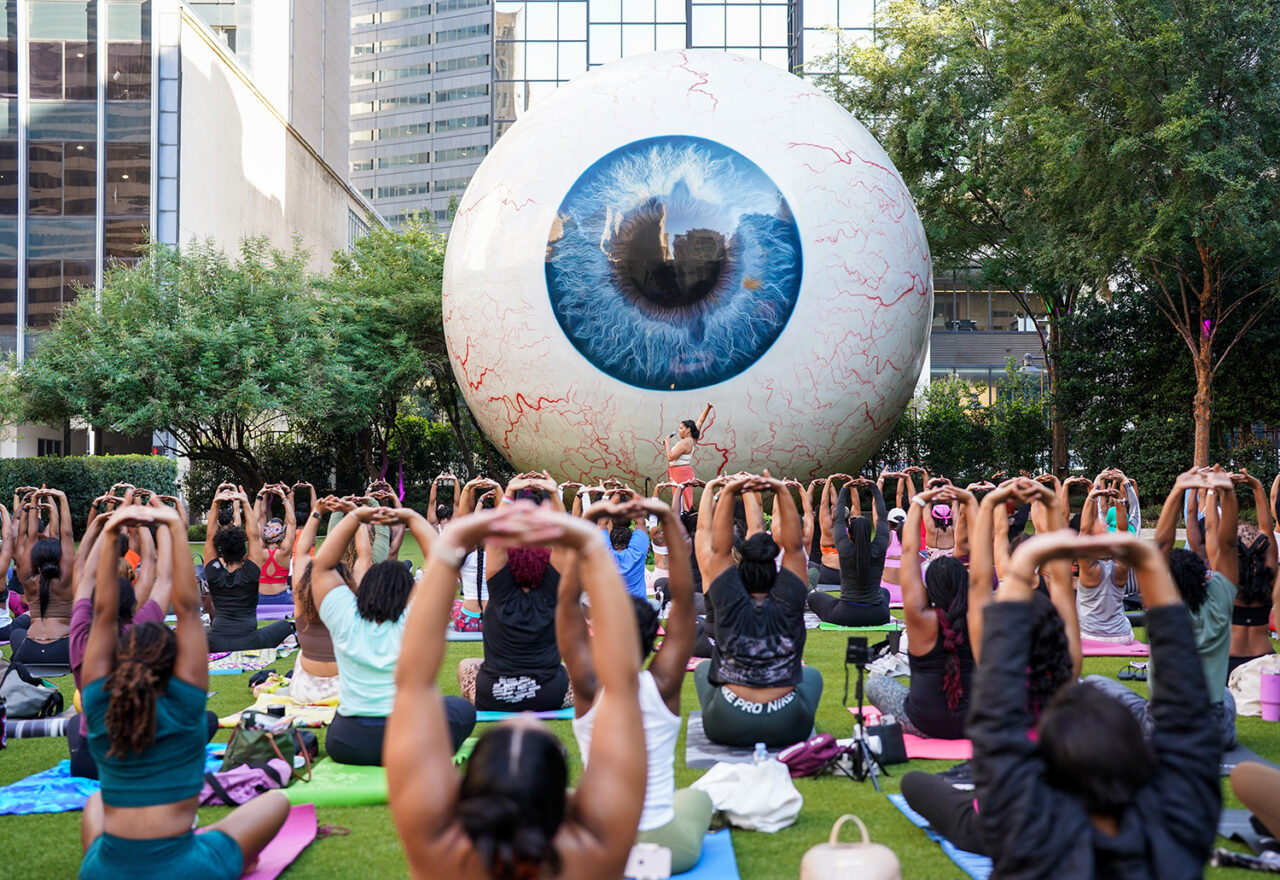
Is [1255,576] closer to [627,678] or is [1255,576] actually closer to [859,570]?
[859,570]

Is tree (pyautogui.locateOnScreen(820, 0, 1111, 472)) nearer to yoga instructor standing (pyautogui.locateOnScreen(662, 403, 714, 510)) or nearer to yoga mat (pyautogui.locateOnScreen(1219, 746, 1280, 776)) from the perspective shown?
yoga instructor standing (pyautogui.locateOnScreen(662, 403, 714, 510))

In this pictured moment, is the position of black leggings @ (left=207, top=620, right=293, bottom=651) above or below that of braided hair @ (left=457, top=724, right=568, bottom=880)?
below

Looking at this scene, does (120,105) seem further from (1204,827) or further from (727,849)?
(1204,827)

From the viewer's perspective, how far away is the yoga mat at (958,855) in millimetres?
4309

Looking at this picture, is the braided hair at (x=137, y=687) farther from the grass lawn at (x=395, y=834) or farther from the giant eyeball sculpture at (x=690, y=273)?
the giant eyeball sculpture at (x=690, y=273)

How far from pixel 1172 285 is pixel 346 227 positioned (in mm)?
34038

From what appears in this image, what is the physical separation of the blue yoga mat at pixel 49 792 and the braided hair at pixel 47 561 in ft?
7.87

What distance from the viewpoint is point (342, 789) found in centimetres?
537

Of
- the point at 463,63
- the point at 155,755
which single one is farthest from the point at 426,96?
the point at 155,755

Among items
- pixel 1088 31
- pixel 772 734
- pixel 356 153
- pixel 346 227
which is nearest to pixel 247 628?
pixel 772 734

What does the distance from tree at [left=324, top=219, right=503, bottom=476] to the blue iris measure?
6.70 metres

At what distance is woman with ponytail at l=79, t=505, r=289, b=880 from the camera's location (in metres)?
3.59

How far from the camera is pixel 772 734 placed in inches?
236

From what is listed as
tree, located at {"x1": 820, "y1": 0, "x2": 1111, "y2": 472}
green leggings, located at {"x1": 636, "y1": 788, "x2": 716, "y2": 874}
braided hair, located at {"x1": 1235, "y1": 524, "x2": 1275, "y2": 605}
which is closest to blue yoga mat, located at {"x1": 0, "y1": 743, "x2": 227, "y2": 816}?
green leggings, located at {"x1": 636, "y1": 788, "x2": 716, "y2": 874}
